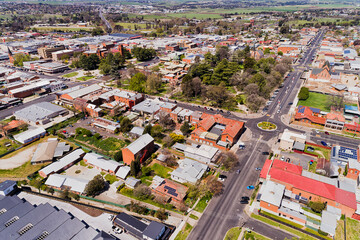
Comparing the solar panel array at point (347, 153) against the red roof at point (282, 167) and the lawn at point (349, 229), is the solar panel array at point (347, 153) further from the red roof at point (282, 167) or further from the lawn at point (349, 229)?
the lawn at point (349, 229)

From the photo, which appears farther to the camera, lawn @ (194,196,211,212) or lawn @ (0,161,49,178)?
lawn @ (0,161,49,178)

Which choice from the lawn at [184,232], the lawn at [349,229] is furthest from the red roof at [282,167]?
the lawn at [184,232]

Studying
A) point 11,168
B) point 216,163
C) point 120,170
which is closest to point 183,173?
point 216,163

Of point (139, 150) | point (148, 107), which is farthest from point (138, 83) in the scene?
point (139, 150)

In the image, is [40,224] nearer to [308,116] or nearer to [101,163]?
[101,163]

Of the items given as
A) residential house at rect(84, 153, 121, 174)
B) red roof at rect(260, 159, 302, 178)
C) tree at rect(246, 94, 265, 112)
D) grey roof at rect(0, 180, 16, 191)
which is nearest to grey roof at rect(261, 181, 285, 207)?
red roof at rect(260, 159, 302, 178)

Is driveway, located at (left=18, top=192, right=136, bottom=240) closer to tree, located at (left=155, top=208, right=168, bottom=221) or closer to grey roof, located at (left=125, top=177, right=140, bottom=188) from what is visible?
tree, located at (left=155, top=208, right=168, bottom=221)
